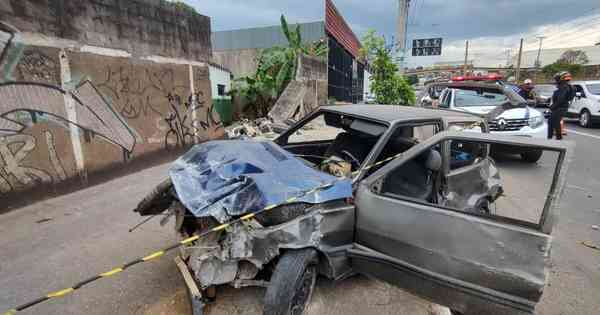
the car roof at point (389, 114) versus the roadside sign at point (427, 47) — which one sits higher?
the roadside sign at point (427, 47)

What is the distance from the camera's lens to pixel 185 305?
2.39m

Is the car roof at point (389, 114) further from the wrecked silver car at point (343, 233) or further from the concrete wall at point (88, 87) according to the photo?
the concrete wall at point (88, 87)

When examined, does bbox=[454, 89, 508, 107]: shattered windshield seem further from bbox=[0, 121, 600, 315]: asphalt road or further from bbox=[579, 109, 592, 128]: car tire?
bbox=[579, 109, 592, 128]: car tire

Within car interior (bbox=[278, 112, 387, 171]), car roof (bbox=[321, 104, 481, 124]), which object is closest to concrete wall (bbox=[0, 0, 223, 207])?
car interior (bbox=[278, 112, 387, 171])

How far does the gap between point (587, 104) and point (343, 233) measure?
49.1ft

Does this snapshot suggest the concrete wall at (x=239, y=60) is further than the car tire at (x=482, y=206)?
Yes

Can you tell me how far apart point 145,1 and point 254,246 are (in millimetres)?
6428

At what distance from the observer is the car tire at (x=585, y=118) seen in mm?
11695

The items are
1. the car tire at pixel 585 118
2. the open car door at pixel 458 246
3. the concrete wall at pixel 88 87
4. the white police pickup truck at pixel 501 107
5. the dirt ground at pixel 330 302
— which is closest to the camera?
the open car door at pixel 458 246

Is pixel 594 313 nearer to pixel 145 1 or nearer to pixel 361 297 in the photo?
pixel 361 297

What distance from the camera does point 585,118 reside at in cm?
1193

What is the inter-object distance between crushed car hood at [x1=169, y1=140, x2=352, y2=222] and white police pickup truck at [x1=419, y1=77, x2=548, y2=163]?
10.4 ft

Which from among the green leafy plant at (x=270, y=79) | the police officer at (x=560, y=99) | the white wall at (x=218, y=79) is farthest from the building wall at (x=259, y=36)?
the police officer at (x=560, y=99)

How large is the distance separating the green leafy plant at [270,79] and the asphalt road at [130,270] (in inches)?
316
